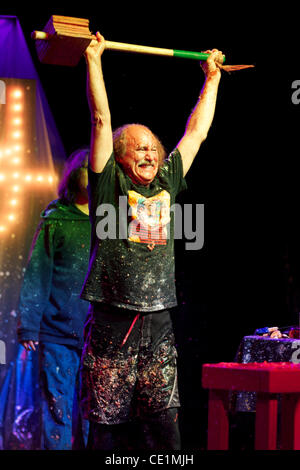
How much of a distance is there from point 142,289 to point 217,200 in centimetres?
182

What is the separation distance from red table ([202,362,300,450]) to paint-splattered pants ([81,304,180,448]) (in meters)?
0.28

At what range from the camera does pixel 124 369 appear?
2.50 meters

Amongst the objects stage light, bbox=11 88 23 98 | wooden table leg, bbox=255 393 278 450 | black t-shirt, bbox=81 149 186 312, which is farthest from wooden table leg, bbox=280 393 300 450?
stage light, bbox=11 88 23 98

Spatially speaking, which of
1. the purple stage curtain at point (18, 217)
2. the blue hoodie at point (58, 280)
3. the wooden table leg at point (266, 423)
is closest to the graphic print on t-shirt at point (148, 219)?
the wooden table leg at point (266, 423)

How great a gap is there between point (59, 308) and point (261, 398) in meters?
1.56

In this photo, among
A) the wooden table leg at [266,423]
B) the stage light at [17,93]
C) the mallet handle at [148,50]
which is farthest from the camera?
the stage light at [17,93]

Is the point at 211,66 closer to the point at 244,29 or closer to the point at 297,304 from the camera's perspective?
the point at 244,29

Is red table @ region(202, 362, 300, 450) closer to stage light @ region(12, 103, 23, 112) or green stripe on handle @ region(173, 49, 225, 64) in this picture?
green stripe on handle @ region(173, 49, 225, 64)

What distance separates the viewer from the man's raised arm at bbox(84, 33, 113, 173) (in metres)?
2.53

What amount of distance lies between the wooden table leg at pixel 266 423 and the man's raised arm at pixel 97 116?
3.34ft

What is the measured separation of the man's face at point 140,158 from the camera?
105 inches

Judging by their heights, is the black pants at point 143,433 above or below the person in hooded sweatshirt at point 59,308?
below

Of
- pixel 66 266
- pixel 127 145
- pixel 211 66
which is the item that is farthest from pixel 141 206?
pixel 66 266

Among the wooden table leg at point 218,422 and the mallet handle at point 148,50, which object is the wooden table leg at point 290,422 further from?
the mallet handle at point 148,50
